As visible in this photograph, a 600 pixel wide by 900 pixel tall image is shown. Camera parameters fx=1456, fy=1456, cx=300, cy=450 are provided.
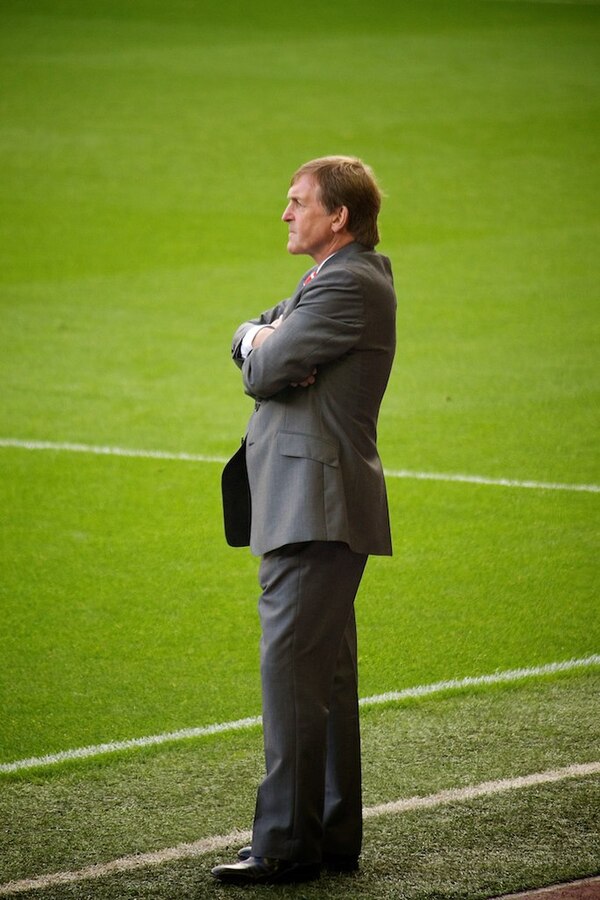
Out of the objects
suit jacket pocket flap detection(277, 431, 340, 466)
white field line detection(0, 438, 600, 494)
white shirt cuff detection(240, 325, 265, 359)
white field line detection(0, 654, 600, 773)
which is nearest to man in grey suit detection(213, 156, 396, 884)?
suit jacket pocket flap detection(277, 431, 340, 466)

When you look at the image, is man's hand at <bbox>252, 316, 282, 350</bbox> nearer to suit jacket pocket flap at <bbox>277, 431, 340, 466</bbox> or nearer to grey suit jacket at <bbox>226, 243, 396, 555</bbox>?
grey suit jacket at <bbox>226, 243, 396, 555</bbox>

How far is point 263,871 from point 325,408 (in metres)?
1.35

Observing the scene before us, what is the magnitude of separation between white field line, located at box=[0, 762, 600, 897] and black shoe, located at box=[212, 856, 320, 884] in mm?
266

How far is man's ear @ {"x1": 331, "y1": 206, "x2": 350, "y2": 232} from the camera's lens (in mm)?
4148

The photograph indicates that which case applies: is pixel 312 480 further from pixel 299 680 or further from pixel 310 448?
pixel 299 680

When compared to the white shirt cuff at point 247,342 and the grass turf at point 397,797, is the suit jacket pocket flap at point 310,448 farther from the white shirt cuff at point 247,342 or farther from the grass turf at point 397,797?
the grass turf at point 397,797

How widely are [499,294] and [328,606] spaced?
10054 mm

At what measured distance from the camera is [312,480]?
161 inches

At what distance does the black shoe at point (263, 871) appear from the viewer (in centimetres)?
420

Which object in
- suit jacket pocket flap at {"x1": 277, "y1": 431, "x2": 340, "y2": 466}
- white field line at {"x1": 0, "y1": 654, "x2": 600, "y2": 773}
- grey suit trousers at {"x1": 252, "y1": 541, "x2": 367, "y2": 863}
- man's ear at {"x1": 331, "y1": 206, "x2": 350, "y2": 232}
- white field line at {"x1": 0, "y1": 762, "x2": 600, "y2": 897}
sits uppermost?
man's ear at {"x1": 331, "y1": 206, "x2": 350, "y2": 232}

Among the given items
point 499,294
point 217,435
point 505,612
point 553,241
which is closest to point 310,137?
point 553,241

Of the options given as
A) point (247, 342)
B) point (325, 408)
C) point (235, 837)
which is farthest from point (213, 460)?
point (325, 408)

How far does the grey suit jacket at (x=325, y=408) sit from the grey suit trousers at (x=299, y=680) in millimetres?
88

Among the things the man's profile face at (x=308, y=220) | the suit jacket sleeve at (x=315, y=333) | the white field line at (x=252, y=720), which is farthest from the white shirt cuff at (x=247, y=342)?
the white field line at (x=252, y=720)
